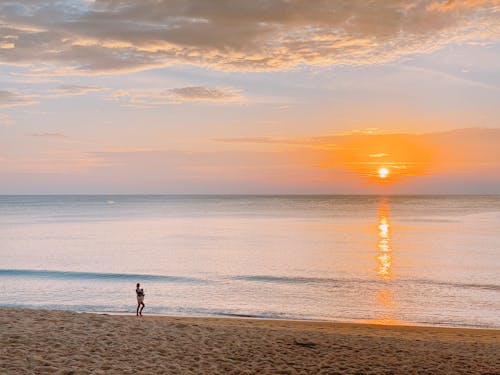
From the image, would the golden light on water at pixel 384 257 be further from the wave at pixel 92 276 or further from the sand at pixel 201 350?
the sand at pixel 201 350

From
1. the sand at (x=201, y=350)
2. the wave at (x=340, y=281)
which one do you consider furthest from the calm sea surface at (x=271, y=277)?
the sand at (x=201, y=350)

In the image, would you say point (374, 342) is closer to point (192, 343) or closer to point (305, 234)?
point (192, 343)

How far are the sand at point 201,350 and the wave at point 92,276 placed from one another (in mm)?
18435

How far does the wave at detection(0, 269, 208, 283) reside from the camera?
37.2 metres

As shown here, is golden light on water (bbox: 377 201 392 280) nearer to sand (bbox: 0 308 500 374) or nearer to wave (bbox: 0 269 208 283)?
wave (bbox: 0 269 208 283)

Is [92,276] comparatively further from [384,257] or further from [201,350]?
[384,257]

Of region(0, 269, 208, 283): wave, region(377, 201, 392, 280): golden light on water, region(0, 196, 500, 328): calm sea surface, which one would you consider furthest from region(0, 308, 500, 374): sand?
region(377, 201, 392, 280): golden light on water

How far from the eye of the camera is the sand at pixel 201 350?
1269 cm

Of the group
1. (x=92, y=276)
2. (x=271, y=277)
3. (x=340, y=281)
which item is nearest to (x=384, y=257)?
(x=340, y=281)

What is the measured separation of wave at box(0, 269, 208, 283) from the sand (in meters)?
18.4

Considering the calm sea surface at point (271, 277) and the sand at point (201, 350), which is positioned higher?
the calm sea surface at point (271, 277)

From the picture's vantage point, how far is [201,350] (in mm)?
14523

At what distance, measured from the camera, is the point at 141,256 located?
51281 mm

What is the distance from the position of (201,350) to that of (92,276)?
87.4ft
